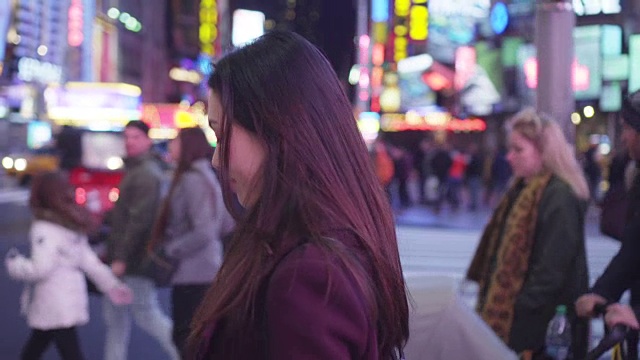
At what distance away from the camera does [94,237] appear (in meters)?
10.4

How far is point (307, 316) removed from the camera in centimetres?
160

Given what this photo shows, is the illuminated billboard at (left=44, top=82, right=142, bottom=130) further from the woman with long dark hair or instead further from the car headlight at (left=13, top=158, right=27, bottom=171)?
the woman with long dark hair

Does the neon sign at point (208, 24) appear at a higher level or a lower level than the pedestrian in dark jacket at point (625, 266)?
higher

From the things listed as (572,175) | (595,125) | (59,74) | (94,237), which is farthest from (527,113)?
(59,74)

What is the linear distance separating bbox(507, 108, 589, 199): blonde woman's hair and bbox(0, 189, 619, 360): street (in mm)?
813

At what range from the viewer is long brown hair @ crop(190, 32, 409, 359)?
1728 millimetres

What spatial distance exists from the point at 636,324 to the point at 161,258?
3519 mm

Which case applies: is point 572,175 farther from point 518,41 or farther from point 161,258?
point 518,41

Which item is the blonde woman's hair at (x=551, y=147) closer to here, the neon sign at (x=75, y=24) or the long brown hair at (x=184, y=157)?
the long brown hair at (x=184, y=157)

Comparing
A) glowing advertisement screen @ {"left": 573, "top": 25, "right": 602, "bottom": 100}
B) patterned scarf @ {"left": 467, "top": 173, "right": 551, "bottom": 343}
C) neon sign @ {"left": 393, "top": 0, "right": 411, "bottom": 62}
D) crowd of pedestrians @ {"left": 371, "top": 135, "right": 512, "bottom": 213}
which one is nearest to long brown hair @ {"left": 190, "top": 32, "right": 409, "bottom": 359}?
patterned scarf @ {"left": 467, "top": 173, "right": 551, "bottom": 343}

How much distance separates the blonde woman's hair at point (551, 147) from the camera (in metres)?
5.15

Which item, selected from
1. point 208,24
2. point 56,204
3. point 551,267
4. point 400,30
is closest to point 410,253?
point 56,204

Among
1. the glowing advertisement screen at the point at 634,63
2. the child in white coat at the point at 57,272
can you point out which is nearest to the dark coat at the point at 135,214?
the child in white coat at the point at 57,272

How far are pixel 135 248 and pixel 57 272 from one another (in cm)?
79
